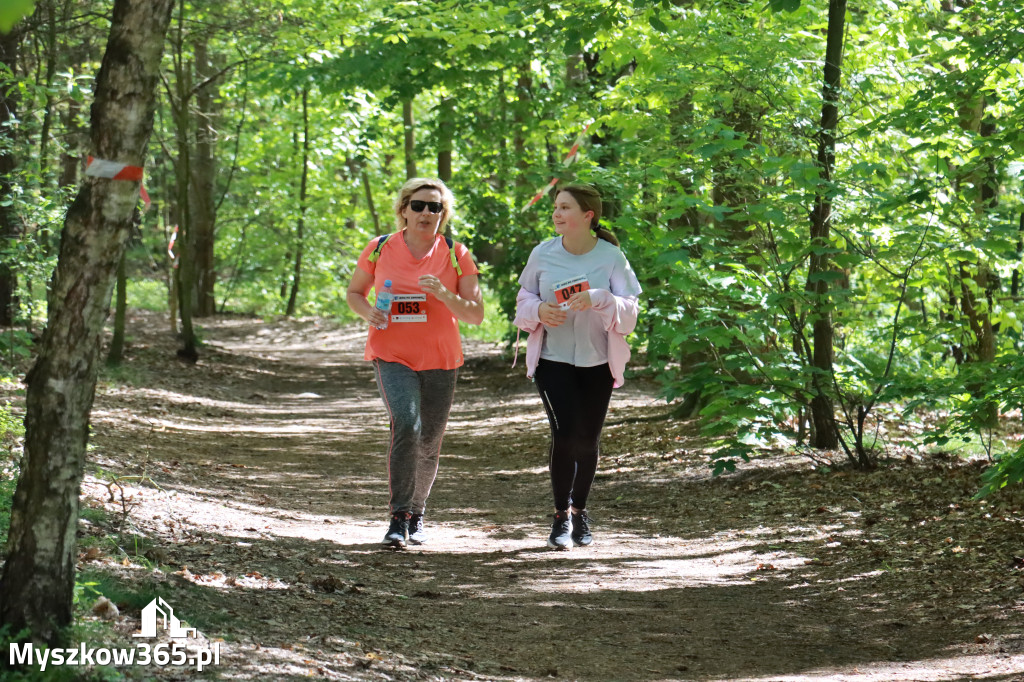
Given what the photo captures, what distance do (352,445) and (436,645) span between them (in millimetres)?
7201

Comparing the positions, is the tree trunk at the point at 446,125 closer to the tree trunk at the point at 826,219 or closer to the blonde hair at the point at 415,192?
the tree trunk at the point at 826,219

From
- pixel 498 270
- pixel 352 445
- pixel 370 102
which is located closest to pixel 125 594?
pixel 352 445

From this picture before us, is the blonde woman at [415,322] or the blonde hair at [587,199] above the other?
the blonde hair at [587,199]

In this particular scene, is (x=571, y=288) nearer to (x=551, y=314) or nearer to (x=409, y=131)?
(x=551, y=314)

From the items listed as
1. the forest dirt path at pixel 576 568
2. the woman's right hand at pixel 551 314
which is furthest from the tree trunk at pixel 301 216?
the woman's right hand at pixel 551 314

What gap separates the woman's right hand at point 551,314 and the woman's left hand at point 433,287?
556 mm

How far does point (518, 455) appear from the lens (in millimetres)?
10914

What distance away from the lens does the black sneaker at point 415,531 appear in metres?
6.21

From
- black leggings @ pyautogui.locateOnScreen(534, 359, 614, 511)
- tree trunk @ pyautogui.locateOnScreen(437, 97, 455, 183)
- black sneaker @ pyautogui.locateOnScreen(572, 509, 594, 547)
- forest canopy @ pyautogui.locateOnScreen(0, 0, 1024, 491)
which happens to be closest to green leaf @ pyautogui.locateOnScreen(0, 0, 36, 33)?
black leggings @ pyautogui.locateOnScreen(534, 359, 614, 511)

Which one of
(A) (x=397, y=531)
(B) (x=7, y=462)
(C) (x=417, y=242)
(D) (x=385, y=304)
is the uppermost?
(C) (x=417, y=242)

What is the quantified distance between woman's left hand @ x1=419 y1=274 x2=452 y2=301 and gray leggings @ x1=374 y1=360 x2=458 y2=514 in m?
0.48

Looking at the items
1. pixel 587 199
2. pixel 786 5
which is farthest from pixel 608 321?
pixel 786 5

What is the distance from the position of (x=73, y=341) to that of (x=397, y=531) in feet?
10.5

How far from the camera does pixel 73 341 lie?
3113mm
